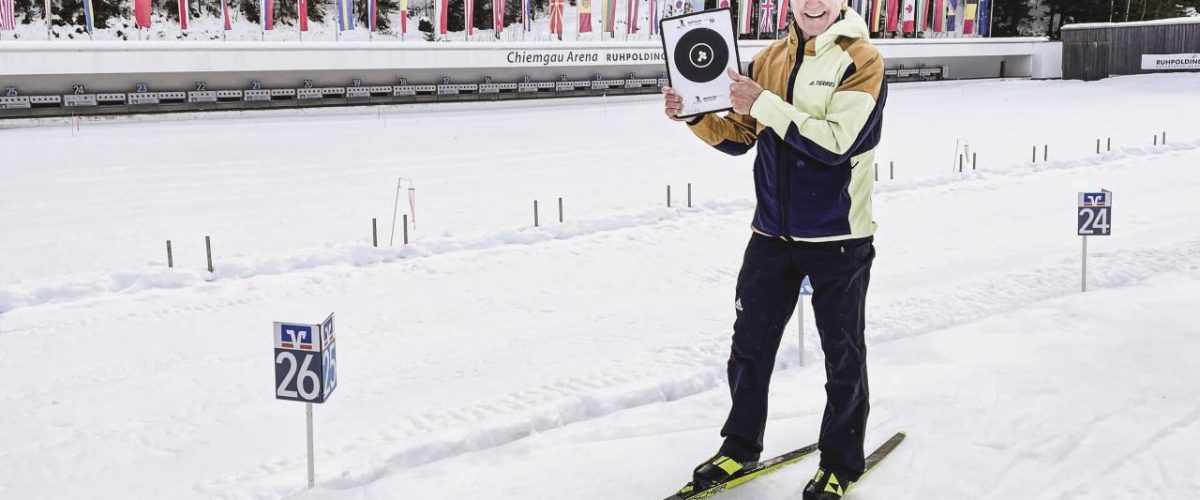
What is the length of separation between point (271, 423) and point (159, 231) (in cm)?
890

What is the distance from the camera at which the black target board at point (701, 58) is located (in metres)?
3.93

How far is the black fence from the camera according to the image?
4709 centimetres

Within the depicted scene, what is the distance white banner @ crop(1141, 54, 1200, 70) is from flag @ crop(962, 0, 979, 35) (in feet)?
32.6

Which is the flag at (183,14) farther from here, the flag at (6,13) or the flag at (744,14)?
the flag at (744,14)

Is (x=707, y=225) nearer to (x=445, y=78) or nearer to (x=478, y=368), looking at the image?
(x=478, y=368)

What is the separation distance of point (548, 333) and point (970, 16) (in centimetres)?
5417

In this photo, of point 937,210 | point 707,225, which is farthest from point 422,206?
point 937,210

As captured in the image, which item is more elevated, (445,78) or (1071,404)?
(445,78)

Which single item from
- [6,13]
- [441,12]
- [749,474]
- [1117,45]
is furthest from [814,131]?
[1117,45]

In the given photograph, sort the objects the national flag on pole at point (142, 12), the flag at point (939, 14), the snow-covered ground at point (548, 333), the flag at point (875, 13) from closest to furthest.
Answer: the snow-covered ground at point (548, 333) < the national flag on pole at point (142, 12) < the flag at point (875, 13) < the flag at point (939, 14)

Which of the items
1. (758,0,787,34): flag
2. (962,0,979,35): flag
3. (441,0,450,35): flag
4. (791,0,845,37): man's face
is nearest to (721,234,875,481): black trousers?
(791,0,845,37): man's face

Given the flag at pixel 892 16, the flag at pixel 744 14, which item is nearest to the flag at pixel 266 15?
the flag at pixel 744 14

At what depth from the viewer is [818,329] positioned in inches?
163

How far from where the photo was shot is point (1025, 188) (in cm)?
1652
